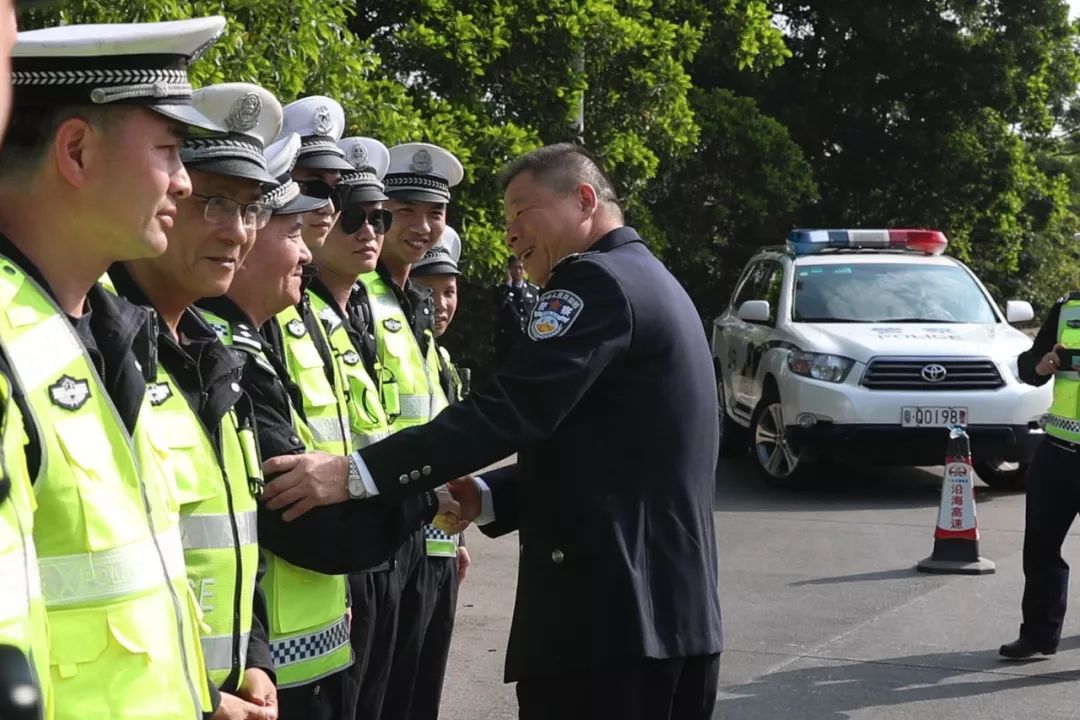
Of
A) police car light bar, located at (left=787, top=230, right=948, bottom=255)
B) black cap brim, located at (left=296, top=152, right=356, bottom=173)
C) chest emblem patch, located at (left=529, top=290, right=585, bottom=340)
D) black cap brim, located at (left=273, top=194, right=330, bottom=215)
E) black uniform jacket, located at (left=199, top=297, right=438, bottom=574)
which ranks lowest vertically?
police car light bar, located at (left=787, top=230, right=948, bottom=255)

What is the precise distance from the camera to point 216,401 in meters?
2.77

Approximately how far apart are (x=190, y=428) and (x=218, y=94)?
2.99 ft

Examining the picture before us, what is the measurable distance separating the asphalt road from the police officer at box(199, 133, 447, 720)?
2681 mm

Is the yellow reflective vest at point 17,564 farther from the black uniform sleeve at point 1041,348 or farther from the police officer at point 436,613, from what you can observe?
the black uniform sleeve at point 1041,348

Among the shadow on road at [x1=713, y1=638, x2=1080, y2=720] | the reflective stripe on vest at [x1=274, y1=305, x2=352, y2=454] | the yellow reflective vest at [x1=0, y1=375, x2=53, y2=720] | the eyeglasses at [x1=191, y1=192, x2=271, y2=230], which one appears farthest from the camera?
the shadow on road at [x1=713, y1=638, x2=1080, y2=720]

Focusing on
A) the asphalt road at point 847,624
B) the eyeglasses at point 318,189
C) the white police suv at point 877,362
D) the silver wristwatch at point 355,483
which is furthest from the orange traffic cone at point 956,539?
the silver wristwatch at point 355,483

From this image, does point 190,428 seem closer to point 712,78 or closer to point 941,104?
point 712,78

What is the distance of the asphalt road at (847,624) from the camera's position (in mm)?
6418

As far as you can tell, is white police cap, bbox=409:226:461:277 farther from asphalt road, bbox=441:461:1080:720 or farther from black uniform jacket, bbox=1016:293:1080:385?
black uniform jacket, bbox=1016:293:1080:385

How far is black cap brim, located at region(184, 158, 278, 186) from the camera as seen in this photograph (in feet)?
10.1

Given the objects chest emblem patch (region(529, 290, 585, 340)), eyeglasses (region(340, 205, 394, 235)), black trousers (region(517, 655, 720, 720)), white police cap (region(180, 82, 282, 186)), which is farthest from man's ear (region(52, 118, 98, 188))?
eyeglasses (region(340, 205, 394, 235))

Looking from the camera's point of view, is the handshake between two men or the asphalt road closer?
the handshake between two men


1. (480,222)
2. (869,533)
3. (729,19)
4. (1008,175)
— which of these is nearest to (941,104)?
(1008,175)

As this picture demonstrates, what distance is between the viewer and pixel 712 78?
80.7ft
